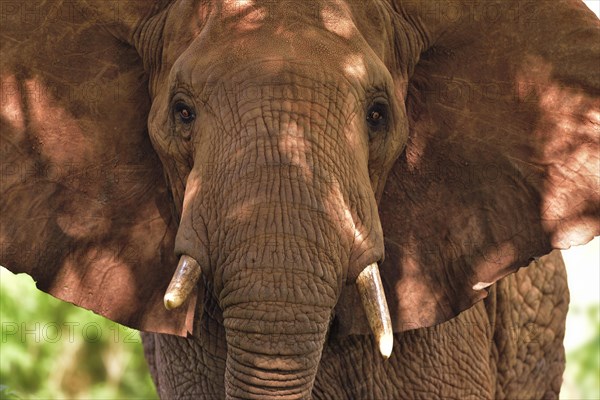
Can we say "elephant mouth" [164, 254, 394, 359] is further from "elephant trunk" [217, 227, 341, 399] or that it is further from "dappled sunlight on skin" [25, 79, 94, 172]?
"dappled sunlight on skin" [25, 79, 94, 172]

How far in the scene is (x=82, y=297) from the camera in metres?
6.24

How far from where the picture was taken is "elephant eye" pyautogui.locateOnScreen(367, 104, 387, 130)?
18.6 feet

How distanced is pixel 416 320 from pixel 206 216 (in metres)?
1.29

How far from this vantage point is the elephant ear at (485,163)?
6.13 m

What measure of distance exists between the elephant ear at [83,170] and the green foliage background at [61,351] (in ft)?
17.7

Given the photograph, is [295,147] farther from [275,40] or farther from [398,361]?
[398,361]

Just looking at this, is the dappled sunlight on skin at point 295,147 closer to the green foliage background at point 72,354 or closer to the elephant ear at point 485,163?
the elephant ear at point 485,163

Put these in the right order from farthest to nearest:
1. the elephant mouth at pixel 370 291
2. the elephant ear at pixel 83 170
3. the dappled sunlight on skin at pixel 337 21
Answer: the elephant ear at pixel 83 170 < the dappled sunlight on skin at pixel 337 21 < the elephant mouth at pixel 370 291

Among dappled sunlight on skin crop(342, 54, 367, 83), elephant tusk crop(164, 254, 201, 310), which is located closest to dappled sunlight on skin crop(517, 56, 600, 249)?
dappled sunlight on skin crop(342, 54, 367, 83)

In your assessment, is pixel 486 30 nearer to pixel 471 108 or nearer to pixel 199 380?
pixel 471 108

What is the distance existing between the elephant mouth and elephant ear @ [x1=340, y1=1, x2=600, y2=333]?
881mm

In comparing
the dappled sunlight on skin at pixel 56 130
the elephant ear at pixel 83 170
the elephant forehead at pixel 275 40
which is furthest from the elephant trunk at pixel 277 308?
the dappled sunlight on skin at pixel 56 130

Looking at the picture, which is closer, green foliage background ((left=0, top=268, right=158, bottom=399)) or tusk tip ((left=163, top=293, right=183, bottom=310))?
tusk tip ((left=163, top=293, right=183, bottom=310))

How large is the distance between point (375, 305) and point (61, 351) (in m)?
7.36
